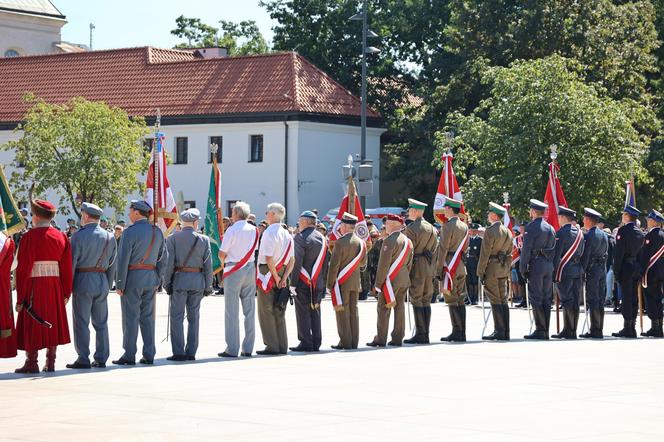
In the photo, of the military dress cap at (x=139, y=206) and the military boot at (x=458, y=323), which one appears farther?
the military boot at (x=458, y=323)

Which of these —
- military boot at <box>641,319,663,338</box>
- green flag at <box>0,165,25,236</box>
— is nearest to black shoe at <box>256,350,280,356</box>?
green flag at <box>0,165,25,236</box>

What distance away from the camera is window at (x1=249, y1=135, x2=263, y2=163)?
6078cm

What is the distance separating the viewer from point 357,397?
14.2m

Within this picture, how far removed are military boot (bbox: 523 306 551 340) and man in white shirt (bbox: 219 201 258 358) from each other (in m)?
4.97

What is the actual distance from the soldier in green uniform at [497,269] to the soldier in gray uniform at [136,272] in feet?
18.8

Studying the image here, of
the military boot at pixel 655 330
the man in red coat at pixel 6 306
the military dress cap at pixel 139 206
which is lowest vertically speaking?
the military boot at pixel 655 330

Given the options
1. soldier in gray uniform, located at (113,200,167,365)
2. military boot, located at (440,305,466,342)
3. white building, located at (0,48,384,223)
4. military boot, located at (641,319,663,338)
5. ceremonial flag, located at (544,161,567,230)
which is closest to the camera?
soldier in gray uniform, located at (113,200,167,365)

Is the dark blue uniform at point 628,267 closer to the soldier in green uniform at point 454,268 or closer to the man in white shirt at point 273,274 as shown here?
the soldier in green uniform at point 454,268

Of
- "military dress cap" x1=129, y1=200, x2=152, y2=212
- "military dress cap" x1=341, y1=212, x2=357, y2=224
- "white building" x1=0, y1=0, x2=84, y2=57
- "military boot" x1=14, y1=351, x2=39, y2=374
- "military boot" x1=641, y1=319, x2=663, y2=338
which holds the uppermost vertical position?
"white building" x1=0, y1=0, x2=84, y2=57

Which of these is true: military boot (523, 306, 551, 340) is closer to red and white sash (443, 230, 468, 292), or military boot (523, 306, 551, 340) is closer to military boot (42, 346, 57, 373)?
red and white sash (443, 230, 468, 292)

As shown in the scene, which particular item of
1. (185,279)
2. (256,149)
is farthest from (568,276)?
(256,149)

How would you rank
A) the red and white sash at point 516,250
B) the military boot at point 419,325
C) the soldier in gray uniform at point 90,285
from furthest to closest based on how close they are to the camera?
the red and white sash at point 516,250 < the military boot at point 419,325 < the soldier in gray uniform at point 90,285

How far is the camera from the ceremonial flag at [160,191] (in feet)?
71.1

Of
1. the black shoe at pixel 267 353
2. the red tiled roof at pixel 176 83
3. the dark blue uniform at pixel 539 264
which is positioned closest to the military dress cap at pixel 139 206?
the black shoe at pixel 267 353
